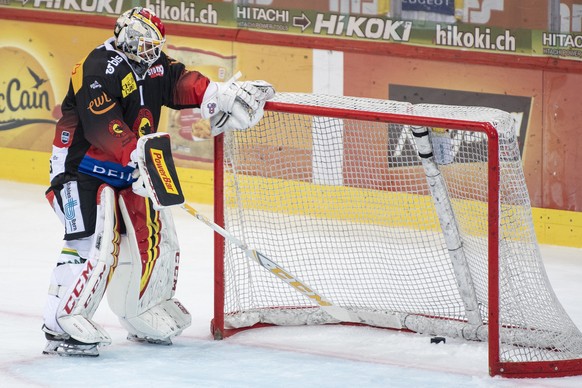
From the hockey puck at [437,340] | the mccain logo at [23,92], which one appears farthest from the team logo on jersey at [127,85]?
the mccain logo at [23,92]

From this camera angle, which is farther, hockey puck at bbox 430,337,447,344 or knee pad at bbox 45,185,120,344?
hockey puck at bbox 430,337,447,344

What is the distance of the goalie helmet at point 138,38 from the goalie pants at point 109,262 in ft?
1.62

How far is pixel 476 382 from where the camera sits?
5141 mm

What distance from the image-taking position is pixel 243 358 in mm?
5496

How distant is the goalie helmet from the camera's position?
530 cm

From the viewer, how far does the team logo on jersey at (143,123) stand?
5.42 m

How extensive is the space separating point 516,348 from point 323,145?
1385mm

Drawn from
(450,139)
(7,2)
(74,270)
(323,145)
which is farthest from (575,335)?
(7,2)

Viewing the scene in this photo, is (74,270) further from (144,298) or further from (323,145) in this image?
(323,145)

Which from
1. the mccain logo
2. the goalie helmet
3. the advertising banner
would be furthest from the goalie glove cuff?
the mccain logo

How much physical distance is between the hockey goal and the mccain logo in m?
3.07

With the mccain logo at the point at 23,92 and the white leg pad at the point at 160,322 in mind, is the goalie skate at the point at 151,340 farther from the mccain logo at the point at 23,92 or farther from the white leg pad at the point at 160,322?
the mccain logo at the point at 23,92

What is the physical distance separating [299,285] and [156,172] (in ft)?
2.60

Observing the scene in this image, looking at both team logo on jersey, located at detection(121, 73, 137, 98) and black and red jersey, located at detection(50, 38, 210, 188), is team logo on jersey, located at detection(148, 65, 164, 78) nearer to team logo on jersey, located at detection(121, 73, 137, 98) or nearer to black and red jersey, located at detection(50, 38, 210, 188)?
black and red jersey, located at detection(50, 38, 210, 188)
